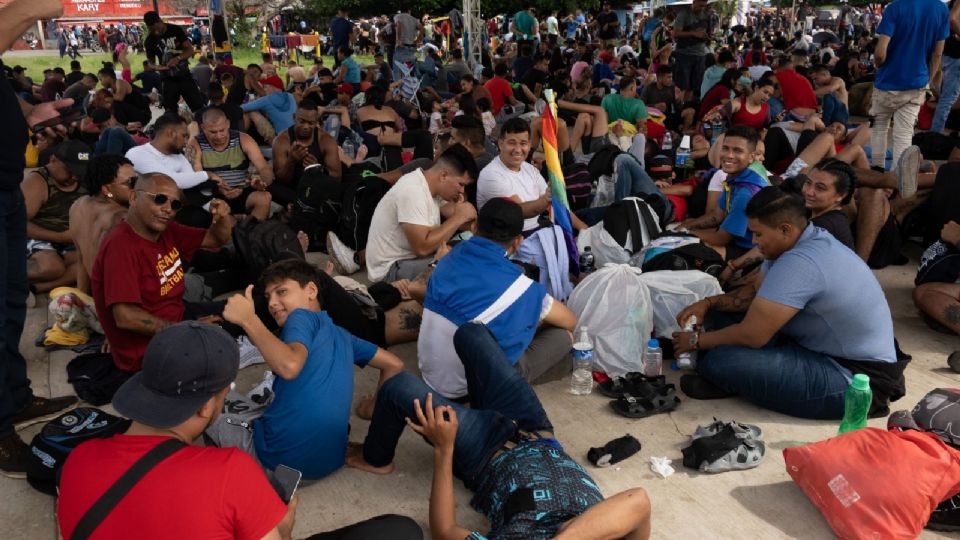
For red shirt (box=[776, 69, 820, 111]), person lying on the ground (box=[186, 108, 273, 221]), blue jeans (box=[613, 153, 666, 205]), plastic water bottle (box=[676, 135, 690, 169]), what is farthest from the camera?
red shirt (box=[776, 69, 820, 111])

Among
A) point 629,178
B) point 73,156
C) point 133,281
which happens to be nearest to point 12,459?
point 133,281

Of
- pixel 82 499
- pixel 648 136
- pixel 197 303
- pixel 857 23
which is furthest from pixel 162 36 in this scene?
pixel 857 23

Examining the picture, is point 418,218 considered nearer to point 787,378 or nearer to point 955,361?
point 787,378

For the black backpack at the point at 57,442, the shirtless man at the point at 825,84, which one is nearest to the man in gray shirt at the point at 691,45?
the shirtless man at the point at 825,84

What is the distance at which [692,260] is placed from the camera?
17.4ft

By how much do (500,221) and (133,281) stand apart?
2040 mm

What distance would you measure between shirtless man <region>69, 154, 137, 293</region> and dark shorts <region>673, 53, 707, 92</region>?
972 centimetres

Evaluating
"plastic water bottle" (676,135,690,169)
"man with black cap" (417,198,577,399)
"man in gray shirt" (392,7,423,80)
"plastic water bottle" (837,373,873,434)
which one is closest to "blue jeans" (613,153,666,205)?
"plastic water bottle" (676,135,690,169)

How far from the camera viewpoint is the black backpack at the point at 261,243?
226 inches

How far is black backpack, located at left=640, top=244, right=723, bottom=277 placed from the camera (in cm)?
520

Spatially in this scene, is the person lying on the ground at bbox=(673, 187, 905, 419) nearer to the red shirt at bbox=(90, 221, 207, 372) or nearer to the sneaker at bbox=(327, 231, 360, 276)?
the red shirt at bbox=(90, 221, 207, 372)

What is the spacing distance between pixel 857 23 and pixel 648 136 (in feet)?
86.8

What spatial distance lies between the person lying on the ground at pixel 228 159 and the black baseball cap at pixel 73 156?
2.96 ft

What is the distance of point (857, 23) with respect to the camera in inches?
1190
